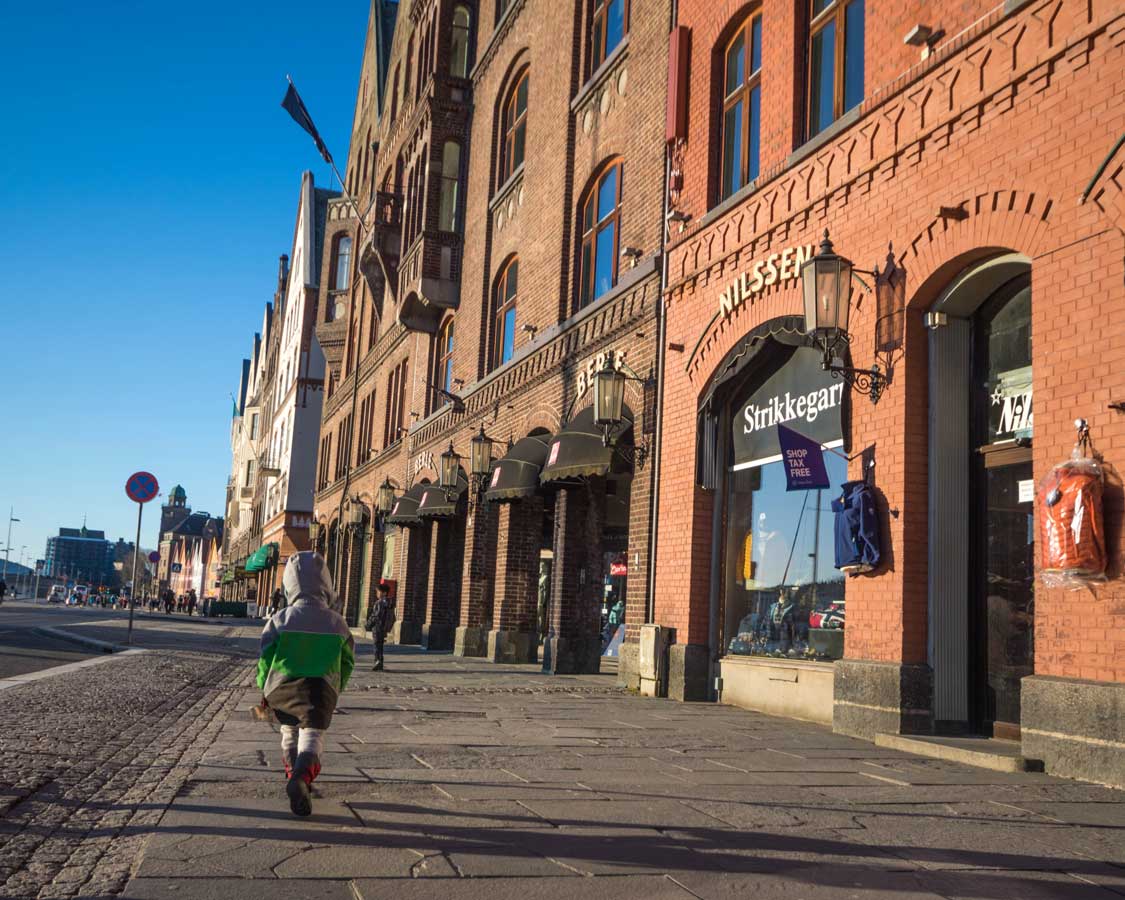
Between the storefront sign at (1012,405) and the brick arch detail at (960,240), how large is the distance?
987 millimetres

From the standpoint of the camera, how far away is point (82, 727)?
8133 millimetres

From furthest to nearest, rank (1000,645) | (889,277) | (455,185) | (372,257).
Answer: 1. (372,257)
2. (455,185)
3. (889,277)
4. (1000,645)

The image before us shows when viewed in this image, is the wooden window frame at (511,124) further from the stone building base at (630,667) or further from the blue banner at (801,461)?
the blue banner at (801,461)

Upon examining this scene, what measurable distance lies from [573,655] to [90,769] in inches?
417

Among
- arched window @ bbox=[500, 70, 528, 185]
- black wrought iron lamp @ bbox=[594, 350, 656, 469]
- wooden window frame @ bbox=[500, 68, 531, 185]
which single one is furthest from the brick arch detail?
wooden window frame @ bbox=[500, 68, 531, 185]

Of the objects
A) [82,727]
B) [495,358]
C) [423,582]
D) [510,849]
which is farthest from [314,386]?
[510,849]

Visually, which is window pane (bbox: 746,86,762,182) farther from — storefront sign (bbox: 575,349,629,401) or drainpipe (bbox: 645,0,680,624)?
storefront sign (bbox: 575,349,629,401)

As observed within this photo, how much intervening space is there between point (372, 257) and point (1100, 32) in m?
25.6

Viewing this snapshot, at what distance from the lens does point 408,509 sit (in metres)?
23.8

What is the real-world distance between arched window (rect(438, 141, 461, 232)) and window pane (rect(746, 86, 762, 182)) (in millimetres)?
13314

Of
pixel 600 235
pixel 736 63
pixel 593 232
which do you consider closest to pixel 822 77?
pixel 736 63

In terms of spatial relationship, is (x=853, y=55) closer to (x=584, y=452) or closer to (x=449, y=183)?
(x=584, y=452)

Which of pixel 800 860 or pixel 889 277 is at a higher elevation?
pixel 889 277

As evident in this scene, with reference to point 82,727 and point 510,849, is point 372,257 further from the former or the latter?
point 510,849
